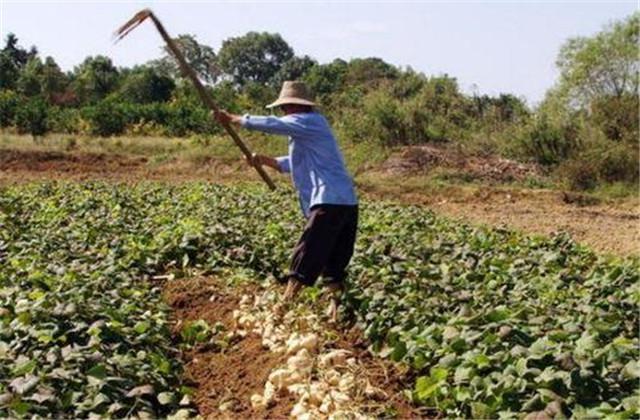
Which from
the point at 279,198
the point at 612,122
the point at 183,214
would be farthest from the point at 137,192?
the point at 612,122

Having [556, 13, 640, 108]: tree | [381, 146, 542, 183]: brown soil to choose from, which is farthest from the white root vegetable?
[556, 13, 640, 108]: tree

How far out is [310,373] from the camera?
15.3 ft

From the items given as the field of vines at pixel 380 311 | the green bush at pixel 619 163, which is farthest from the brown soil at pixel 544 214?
the green bush at pixel 619 163

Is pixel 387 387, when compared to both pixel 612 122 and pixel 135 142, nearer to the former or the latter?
pixel 612 122

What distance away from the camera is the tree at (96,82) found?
43156 millimetres

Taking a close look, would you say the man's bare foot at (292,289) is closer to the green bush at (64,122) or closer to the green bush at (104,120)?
the green bush at (104,120)

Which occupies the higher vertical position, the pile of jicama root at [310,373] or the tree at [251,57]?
the tree at [251,57]

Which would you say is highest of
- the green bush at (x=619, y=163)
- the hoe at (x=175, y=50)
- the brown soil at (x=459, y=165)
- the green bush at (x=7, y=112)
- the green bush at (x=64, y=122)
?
the green bush at (x=7, y=112)

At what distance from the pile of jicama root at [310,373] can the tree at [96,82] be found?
37.7 meters

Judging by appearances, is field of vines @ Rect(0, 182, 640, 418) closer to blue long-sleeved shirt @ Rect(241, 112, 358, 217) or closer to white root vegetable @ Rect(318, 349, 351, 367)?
white root vegetable @ Rect(318, 349, 351, 367)

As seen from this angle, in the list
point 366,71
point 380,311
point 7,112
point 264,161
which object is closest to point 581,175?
point 264,161

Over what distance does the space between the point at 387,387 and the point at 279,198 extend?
26.7 ft

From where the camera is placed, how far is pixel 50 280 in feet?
20.6

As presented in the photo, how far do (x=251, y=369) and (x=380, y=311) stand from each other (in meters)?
0.95
